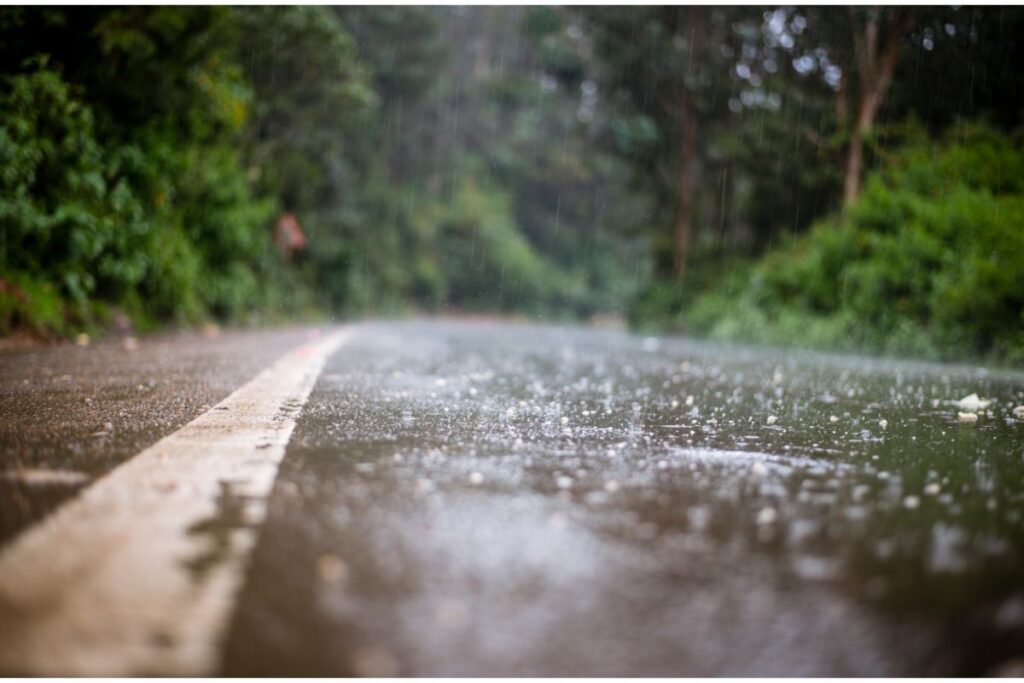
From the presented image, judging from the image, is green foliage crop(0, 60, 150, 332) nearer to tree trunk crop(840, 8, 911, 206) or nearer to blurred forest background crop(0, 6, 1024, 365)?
blurred forest background crop(0, 6, 1024, 365)

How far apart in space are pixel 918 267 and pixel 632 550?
1353 centimetres

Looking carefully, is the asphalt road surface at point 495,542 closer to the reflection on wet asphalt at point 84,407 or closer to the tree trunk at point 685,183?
the reflection on wet asphalt at point 84,407

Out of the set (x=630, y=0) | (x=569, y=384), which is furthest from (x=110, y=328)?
(x=630, y=0)

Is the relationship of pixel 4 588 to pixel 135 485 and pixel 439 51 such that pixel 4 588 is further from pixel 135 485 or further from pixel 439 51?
pixel 439 51

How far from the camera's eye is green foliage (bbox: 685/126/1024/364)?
40.9 feet

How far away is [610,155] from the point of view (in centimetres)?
3106

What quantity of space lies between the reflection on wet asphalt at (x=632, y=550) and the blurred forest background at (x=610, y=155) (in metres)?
7.70

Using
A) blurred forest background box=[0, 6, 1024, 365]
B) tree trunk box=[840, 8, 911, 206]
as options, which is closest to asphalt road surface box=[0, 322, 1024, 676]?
blurred forest background box=[0, 6, 1024, 365]

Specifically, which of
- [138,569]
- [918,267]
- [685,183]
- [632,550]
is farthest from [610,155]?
[138,569]

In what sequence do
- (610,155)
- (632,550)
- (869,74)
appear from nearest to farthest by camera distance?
(632,550)
(869,74)
(610,155)

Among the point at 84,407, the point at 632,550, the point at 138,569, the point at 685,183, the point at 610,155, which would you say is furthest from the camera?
the point at 610,155

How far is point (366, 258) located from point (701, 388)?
1326 inches

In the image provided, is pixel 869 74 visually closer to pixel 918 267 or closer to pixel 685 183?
pixel 918 267

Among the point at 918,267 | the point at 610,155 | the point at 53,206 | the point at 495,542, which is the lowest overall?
the point at 495,542
